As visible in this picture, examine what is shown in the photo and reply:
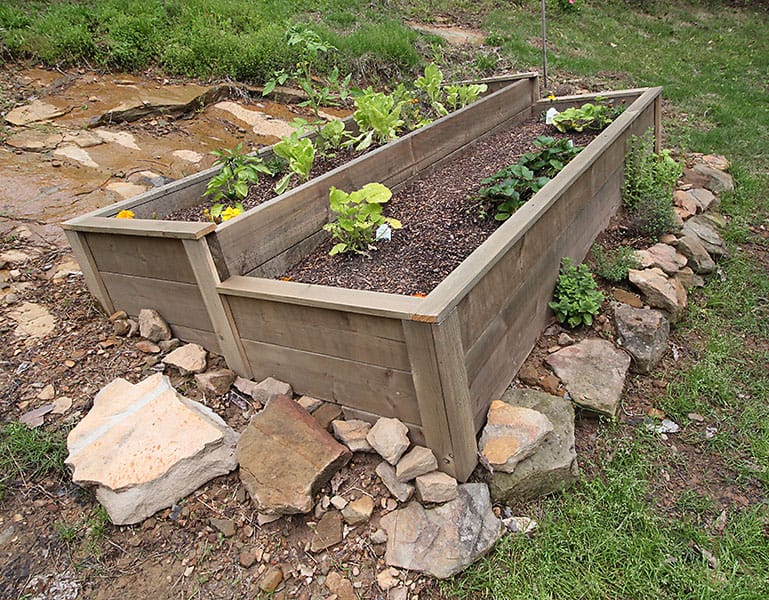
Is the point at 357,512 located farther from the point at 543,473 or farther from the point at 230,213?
the point at 230,213

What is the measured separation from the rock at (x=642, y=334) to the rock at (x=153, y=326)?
2084 millimetres

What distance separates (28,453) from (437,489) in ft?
4.85

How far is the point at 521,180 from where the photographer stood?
9.28 feet

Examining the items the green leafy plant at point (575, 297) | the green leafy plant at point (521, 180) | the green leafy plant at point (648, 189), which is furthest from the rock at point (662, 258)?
the green leafy plant at point (521, 180)

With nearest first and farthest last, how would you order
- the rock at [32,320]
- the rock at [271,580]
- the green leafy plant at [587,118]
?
the rock at [271,580], the rock at [32,320], the green leafy plant at [587,118]

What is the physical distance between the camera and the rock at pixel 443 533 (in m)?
1.72

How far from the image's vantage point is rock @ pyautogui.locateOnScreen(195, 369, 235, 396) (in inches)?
90.4

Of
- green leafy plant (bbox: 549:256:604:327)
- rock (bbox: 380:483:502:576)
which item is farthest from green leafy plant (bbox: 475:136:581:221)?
rock (bbox: 380:483:502:576)

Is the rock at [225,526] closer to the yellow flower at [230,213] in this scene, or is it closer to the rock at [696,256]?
the yellow flower at [230,213]

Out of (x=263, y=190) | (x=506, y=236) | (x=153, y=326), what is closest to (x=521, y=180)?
(x=506, y=236)

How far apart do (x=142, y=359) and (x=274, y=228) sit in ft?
2.71

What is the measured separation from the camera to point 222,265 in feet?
7.18

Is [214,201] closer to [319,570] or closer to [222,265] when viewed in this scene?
[222,265]

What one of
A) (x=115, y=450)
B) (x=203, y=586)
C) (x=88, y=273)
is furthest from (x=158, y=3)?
(x=203, y=586)
